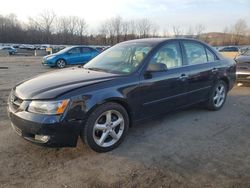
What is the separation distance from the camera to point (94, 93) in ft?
10.9

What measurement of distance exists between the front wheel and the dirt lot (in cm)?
94

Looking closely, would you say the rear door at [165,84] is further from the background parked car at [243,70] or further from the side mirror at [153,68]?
the background parked car at [243,70]

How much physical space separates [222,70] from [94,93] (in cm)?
350

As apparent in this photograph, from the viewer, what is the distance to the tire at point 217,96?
5.49m

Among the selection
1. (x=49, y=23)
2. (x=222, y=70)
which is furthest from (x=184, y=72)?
(x=49, y=23)

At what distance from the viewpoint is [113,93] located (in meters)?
3.52

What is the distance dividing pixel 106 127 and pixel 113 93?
497 mm

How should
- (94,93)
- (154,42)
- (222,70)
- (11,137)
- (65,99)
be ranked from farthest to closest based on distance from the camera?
(222,70) < (154,42) < (11,137) < (94,93) < (65,99)

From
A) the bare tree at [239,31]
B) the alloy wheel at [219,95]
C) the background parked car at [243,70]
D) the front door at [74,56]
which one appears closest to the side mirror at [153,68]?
the alloy wheel at [219,95]

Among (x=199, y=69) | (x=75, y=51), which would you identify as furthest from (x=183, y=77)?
(x=75, y=51)

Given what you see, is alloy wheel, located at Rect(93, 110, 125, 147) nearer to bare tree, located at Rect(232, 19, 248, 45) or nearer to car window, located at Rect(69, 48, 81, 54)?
car window, located at Rect(69, 48, 81, 54)

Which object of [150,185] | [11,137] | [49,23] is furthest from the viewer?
[49,23]

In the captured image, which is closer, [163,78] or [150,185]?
[150,185]

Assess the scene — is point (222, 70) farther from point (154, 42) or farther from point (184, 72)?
point (154, 42)
